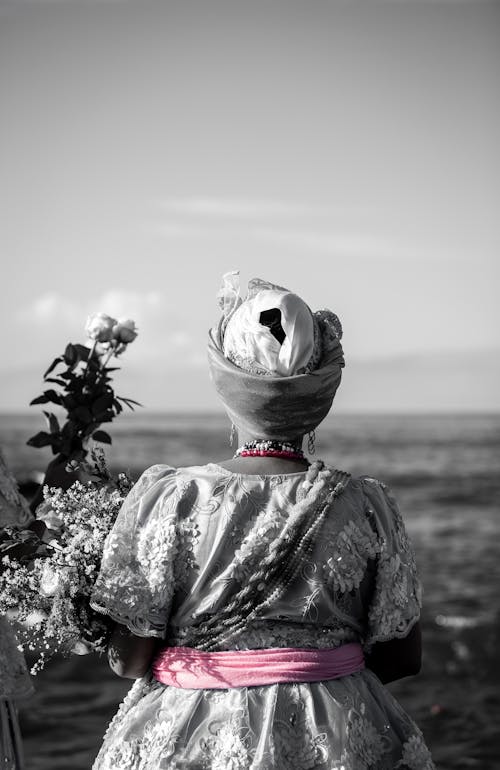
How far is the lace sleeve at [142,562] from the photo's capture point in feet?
8.61

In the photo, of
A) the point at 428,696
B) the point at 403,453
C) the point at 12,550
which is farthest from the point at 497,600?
the point at 403,453

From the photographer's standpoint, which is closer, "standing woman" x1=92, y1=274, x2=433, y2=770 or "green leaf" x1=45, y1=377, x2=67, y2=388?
"standing woman" x1=92, y1=274, x2=433, y2=770

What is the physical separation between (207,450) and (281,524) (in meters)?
56.4

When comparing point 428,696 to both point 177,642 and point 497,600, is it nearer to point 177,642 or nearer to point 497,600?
point 497,600

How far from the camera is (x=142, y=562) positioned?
265 cm

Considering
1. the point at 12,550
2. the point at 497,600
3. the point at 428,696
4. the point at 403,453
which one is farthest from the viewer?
the point at 403,453

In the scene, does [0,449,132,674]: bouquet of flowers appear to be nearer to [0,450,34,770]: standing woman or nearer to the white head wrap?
[0,450,34,770]: standing woman

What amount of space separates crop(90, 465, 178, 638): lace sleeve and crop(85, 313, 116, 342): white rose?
1456 mm

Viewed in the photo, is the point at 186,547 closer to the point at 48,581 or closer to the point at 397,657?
the point at 48,581

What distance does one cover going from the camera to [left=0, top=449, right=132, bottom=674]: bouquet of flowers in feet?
9.05

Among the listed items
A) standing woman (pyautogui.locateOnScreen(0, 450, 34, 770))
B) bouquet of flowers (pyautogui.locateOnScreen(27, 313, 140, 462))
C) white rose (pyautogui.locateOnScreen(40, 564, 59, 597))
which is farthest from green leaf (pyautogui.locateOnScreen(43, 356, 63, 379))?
white rose (pyautogui.locateOnScreen(40, 564, 59, 597))

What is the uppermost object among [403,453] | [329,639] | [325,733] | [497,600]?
[329,639]

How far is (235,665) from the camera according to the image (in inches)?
104

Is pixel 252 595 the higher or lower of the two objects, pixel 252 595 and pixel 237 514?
the lower
